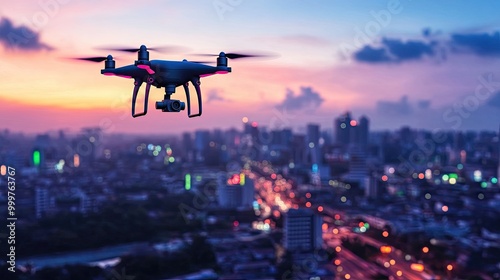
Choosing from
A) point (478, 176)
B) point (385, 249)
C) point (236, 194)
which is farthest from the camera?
point (478, 176)

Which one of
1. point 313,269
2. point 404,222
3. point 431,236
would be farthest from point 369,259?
point 404,222

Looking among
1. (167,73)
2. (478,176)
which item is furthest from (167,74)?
(478,176)

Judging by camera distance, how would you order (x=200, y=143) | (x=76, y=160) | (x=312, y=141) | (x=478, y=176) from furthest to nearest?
(x=200, y=143) → (x=312, y=141) → (x=76, y=160) → (x=478, y=176)

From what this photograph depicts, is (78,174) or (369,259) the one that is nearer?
(369,259)

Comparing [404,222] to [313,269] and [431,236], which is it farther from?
[313,269]

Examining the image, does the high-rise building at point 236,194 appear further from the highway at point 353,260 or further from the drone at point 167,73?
the drone at point 167,73

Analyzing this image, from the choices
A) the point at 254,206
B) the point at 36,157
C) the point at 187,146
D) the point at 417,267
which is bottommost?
the point at 417,267

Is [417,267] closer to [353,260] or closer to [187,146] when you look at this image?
[353,260]

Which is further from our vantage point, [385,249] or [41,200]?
[41,200]
